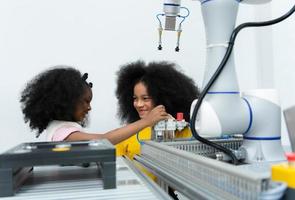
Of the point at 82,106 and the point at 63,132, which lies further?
the point at 82,106

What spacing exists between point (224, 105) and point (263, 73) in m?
1.32

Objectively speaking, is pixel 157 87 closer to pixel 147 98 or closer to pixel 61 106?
pixel 147 98

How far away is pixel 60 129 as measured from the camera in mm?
1254

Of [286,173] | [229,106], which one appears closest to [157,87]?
[229,106]

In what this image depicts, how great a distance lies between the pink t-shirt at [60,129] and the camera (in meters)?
1.23

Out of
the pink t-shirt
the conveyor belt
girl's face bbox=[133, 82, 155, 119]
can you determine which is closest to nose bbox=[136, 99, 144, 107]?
girl's face bbox=[133, 82, 155, 119]

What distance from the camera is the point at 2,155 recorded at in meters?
0.58

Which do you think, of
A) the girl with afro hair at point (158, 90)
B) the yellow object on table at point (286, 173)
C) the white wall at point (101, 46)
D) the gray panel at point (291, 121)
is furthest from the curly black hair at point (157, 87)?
the yellow object on table at point (286, 173)

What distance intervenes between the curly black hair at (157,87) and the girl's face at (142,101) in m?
0.02

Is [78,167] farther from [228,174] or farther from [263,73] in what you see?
[263,73]

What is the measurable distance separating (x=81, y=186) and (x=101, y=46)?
1371 mm

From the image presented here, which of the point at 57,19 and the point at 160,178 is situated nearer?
the point at 160,178

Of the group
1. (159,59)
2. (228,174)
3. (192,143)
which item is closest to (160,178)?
(192,143)

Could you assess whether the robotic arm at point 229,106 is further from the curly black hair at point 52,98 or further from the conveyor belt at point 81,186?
the curly black hair at point 52,98
